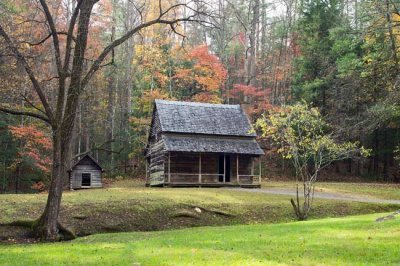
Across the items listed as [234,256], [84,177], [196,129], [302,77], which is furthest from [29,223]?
[302,77]

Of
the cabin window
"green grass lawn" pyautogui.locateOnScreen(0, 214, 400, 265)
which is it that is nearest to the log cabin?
the cabin window

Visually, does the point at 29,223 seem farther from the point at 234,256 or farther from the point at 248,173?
the point at 248,173

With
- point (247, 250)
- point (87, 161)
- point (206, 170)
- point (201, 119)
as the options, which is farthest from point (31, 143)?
point (247, 250)

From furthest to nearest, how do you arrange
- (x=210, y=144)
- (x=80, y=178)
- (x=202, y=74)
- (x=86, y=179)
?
(x=202, y=74) → (x=210, y=144) → (x=86, y=179) → (x=80, y=178)

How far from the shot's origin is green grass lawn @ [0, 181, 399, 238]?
17516 millimetres

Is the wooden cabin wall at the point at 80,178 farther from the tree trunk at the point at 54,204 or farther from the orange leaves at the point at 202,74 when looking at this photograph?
the tree trunk at the point at 54,204

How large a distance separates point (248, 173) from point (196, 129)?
5.53 m

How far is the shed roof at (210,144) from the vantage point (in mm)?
32438

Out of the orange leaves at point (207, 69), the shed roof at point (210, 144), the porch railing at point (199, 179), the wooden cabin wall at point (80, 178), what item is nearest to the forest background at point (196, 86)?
the orange leaves at point (207, 69)

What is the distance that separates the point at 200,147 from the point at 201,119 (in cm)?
314

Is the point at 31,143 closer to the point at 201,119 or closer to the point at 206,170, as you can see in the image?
the point at 201,119

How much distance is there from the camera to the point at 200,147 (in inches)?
1292

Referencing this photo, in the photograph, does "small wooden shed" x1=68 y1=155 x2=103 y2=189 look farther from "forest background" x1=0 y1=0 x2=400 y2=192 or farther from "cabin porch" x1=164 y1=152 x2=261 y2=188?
"cabin porch" x1=164 y1=152 x2=261 y2=188

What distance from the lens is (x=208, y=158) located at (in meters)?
34.4
